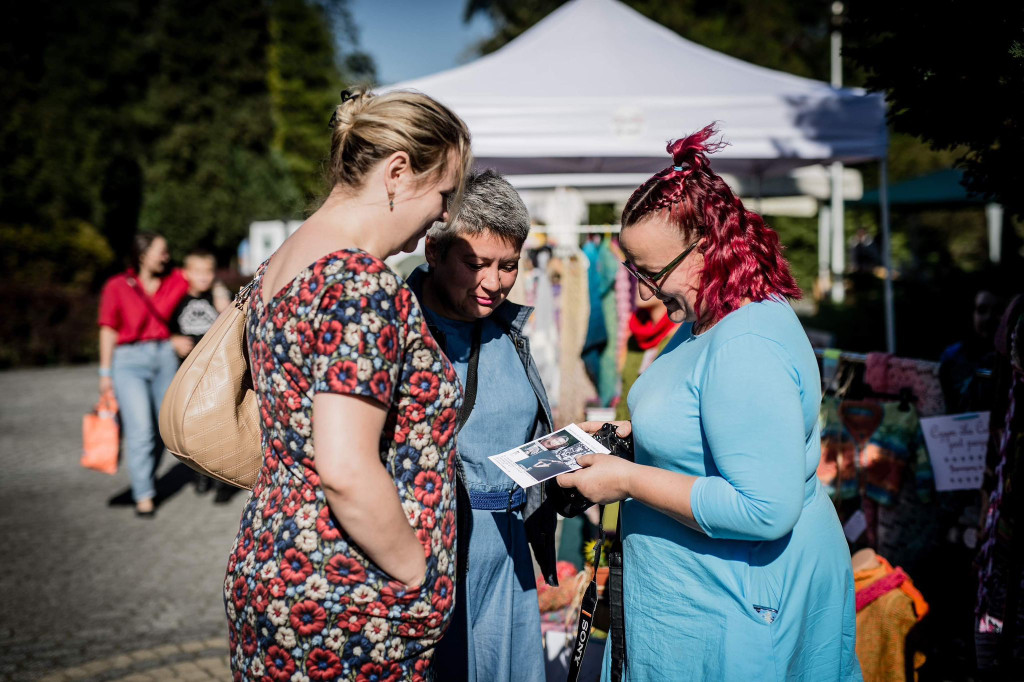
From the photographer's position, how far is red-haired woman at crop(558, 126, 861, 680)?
4.59 ft

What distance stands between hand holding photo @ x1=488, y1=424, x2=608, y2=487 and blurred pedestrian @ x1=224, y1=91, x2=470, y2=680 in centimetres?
26

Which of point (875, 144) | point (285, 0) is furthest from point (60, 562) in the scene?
point (285, 0)

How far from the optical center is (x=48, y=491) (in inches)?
244

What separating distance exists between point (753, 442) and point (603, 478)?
357 millimetres

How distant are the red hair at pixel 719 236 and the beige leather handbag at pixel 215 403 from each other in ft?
3.11

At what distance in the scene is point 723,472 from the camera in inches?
56.1

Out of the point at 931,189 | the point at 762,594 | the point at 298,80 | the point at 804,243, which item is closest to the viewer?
the point at 762,594

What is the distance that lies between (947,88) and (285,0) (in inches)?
1393

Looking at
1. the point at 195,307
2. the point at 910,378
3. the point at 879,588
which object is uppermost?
the point at 195,307

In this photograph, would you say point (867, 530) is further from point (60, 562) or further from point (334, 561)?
point (60, 562)

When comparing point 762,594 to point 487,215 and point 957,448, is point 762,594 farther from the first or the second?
point 957,448

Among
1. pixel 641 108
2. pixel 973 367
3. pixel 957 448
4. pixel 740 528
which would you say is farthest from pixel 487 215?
pixel 641 108

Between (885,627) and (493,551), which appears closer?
(493,551)

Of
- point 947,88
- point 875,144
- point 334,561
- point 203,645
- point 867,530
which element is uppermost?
point 875,144
